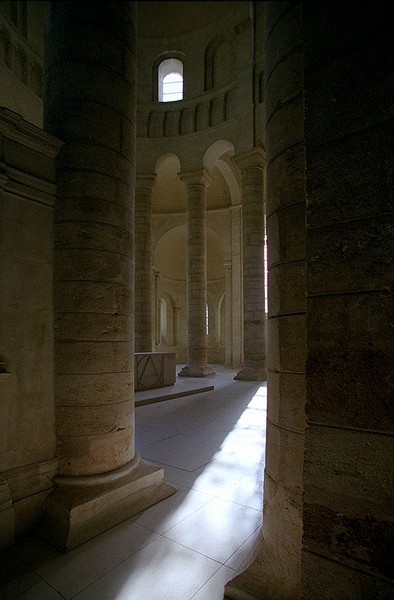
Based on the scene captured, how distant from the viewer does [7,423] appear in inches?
116

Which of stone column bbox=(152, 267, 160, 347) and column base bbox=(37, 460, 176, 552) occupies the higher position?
stone column bbox=(152, 267, 160, 347)

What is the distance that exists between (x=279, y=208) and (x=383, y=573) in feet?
6.25

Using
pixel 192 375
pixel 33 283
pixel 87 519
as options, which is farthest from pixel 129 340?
pixel 192 375

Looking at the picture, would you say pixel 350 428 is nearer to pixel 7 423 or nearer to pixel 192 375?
pixel 7 423

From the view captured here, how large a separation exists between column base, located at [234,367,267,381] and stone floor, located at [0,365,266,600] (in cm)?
716

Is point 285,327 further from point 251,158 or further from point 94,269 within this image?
point 251,158

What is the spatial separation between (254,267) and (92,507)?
10144mm

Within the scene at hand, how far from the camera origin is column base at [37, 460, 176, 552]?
2822 mm

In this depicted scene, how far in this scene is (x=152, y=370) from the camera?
9648mm

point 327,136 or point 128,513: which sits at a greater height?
point 327,136

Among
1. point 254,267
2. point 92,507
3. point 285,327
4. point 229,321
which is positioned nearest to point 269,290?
point 285,327

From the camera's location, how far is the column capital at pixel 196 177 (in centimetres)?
1351

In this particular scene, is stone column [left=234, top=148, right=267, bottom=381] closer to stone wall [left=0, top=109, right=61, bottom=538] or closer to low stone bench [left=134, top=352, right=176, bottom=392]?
low stone bench [left=134, top=352, right=176, bottom=392]

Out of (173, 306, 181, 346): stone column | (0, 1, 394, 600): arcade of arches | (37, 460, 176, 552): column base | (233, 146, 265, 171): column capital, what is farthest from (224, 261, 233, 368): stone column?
(37, 460, 176, 552): column base
